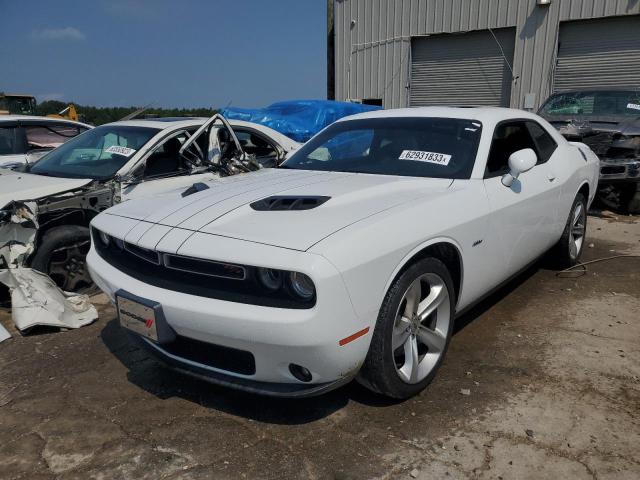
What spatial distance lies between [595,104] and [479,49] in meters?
5.57

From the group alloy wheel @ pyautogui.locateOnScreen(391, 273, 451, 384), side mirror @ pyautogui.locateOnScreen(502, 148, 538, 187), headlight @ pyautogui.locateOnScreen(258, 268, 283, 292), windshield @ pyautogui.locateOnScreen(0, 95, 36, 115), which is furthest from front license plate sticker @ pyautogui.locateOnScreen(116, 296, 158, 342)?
windshield @ pyautogui.locateOnScreen(0, 95, 36, 115)

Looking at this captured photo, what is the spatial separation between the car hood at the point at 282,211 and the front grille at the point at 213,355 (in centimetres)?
51

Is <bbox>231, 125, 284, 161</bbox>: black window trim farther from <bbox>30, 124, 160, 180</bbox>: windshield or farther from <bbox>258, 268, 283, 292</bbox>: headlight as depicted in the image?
<bbox>258, 268, 283, 292</bbox>: headlight

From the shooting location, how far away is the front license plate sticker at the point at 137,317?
2373 mm

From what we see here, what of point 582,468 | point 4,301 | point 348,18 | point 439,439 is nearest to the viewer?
point 582,468

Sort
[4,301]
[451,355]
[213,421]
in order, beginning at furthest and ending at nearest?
1. [4,301]
2. [451,355]
3. [213,421]

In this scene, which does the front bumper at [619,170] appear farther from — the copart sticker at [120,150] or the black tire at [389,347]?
the copart sticker at [120,150]

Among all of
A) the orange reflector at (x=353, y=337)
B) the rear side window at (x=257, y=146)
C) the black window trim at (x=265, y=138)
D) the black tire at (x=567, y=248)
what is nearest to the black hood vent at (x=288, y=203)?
the orange reflector at (x=353, y=337)

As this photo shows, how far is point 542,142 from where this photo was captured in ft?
13.6

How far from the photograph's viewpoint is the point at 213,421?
8.54 ft

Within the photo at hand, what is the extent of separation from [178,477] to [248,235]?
1.04 meters

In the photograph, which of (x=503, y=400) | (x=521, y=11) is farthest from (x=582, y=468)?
(x=521, y=11)

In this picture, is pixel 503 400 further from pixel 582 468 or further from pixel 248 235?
pixel 248 235

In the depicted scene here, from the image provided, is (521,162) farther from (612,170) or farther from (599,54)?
(599,54)
